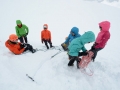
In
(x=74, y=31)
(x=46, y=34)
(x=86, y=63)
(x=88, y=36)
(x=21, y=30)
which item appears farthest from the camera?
(x=46, y=34)

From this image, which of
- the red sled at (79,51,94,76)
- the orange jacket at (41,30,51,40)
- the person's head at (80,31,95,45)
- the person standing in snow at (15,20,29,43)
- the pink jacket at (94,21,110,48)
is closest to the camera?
the person's head at (80,31,95,45)

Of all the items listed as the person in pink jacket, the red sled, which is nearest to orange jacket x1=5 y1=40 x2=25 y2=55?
the red sled

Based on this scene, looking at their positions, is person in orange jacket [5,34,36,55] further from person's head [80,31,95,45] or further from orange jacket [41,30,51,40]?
person's head [80,31,95,45]

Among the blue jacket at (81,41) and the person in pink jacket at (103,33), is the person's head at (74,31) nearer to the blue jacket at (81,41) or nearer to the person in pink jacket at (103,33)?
the person in pink jacket at (103,33)

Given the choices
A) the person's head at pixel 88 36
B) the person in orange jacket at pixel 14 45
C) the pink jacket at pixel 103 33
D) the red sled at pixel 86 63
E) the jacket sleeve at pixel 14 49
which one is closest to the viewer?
the person's head at pixel 88 36

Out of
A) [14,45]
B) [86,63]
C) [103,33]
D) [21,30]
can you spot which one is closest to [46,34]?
[21,30]

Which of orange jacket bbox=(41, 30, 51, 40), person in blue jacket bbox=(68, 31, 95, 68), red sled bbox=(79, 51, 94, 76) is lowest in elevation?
red sled bbox=(79, 51, 94, 76)

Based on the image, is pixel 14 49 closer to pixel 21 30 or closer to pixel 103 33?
pixel 21 30

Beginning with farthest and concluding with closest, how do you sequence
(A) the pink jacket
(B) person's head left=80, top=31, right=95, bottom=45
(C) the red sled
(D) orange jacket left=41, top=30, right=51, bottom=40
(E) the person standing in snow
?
(D) orange jacket left=41, top=30, right=51, bottom=40
(E) the person standing in snow
(A) the pink jacket
(C) the red sled
(B) person's head left=80, top=31, right=95, bottom=45

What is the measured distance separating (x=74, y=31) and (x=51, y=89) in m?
2.78

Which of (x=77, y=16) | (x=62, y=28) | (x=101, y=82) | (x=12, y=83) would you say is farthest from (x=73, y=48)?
(x=77, y=16)

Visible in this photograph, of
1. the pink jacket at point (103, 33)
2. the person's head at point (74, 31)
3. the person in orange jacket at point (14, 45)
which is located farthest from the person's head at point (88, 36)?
the person in orange jacket at point (14, 45)

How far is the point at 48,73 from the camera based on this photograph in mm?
Answer: 5008

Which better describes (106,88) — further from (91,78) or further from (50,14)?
(50,14)
